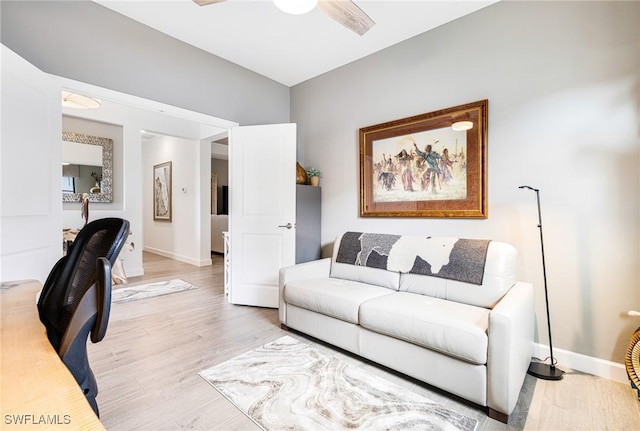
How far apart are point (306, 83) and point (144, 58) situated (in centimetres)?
185

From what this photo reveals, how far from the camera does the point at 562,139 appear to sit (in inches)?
→ 83.4

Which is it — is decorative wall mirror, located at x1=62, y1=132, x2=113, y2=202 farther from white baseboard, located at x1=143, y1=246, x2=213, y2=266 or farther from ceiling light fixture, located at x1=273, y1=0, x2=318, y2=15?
ceiling light fixture, located at x1=273, y1=0, x2=318, y2=15

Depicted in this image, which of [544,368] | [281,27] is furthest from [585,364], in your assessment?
[281,27]

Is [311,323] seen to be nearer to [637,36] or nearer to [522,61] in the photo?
[522,61]

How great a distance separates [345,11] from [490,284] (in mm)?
2074

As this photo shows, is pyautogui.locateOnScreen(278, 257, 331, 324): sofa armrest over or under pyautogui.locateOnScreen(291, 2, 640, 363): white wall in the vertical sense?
under

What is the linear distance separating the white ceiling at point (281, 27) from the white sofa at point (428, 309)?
193 centimetres

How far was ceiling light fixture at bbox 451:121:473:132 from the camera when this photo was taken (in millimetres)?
2527

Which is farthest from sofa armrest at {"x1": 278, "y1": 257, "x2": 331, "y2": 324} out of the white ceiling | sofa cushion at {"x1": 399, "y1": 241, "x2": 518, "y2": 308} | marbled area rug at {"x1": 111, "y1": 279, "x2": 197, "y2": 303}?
the white ceiling

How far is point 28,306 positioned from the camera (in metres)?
1.11

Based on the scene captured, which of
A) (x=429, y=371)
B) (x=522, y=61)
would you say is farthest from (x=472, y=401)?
(x=522, y=61)

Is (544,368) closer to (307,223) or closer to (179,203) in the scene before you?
(307,223)

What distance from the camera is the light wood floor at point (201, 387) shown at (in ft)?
5.08

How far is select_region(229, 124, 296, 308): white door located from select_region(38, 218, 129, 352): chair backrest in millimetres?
2187
